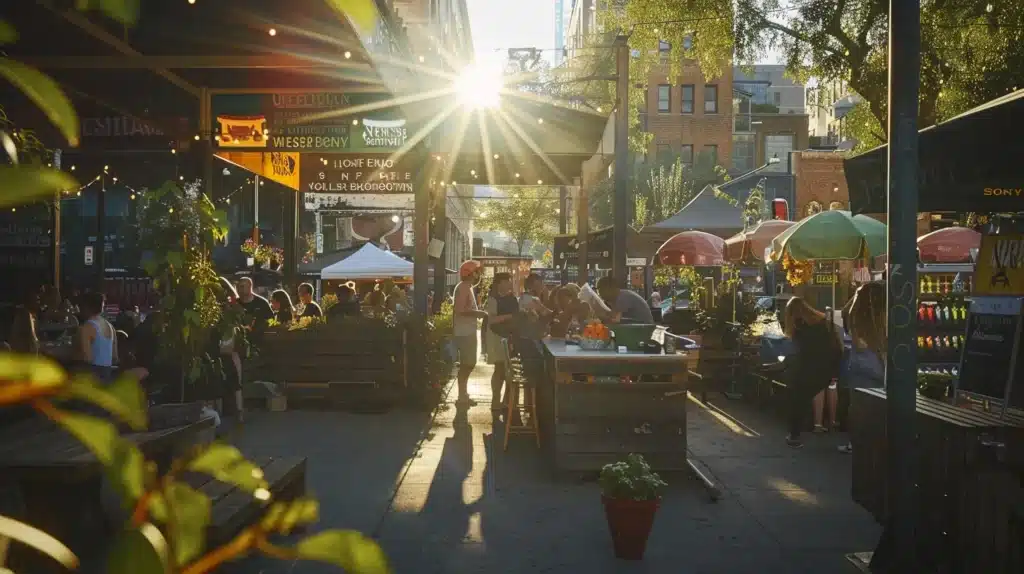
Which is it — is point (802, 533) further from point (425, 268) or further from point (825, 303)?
point (825, 303)

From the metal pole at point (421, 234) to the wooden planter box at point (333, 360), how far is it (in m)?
0.72

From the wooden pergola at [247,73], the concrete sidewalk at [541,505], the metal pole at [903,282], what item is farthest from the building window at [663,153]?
the metal pole at [903,282]

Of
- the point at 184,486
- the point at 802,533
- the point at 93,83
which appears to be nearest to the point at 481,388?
the point at 93,83

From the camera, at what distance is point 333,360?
14.0 meters

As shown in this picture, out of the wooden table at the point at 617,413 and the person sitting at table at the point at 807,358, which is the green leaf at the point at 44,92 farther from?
the person sitting at table at the point at 807,358

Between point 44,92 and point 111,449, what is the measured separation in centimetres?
30

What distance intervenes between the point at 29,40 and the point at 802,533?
284 inches

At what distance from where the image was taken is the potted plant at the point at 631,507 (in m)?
6.34

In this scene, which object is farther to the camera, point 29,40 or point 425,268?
point 425,268

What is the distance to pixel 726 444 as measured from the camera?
36.6 ft

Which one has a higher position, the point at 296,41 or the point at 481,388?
the point at 296,41

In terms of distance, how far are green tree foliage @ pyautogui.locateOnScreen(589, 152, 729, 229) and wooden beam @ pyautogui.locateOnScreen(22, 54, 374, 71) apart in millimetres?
42017

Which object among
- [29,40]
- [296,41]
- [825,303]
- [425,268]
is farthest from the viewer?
[825,303]

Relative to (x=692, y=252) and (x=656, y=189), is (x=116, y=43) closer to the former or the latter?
(x=692, y=252)
